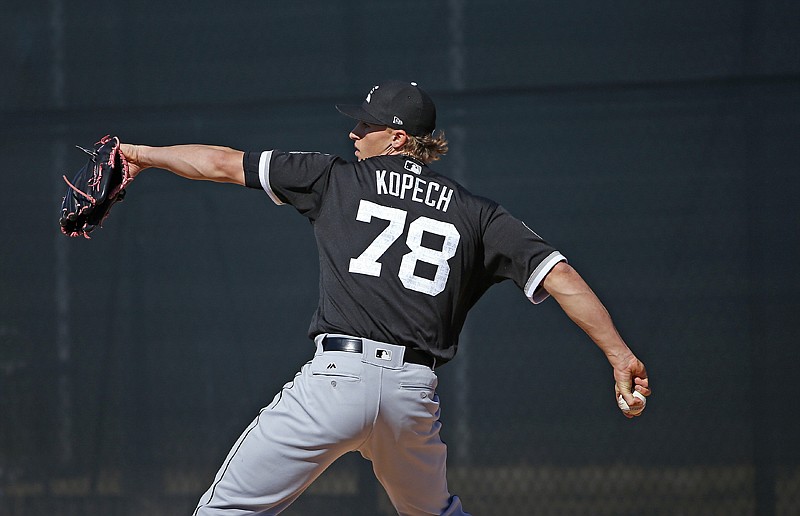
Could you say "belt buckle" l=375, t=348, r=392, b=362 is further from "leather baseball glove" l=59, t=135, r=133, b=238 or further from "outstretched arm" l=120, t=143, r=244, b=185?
"leather baseball glove" l=59, t=135, r=133, b=238

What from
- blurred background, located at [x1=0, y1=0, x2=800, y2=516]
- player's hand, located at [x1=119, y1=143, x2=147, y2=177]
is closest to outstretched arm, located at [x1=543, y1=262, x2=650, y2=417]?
player's hand, located at [x1=119, y1=143, x2=147, y2=177]

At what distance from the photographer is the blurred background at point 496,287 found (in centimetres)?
435

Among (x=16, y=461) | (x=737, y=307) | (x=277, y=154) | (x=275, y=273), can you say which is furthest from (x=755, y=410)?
(x=16, y=461)

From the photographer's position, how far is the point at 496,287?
4555 millimetres

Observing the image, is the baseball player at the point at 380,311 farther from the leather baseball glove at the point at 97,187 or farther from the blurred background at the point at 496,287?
the blurred background at the point at 496,287

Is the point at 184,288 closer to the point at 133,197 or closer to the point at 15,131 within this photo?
the point at 133,197

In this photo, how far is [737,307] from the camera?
4367mm

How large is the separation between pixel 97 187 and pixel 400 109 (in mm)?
899

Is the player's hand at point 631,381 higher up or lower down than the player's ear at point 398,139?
lower down

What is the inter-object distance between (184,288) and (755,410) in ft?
8.55

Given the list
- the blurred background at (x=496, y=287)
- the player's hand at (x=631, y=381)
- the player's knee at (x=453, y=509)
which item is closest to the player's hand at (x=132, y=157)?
the player's knee at (x=453, y=509)

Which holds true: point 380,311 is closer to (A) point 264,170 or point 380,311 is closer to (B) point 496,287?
(A) point 264,170

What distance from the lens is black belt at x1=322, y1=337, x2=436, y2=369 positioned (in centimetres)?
269

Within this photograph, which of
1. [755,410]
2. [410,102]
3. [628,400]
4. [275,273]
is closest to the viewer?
[628,400]
